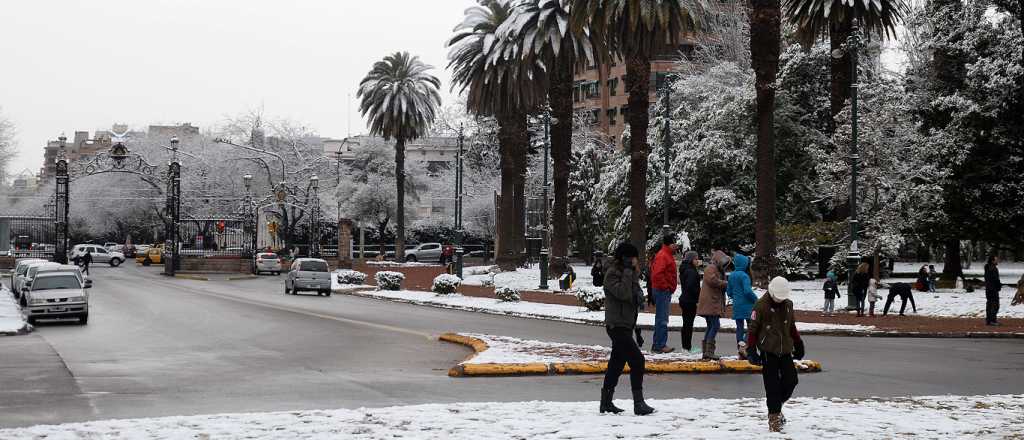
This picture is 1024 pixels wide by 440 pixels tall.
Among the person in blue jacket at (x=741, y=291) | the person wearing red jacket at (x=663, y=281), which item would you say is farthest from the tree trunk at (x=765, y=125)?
the person in blue jacket at (x=741, y=291)

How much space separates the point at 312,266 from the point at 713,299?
30.8 m

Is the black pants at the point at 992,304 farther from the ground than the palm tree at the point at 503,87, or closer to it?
closer to it

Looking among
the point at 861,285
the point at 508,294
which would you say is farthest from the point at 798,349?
the point at 508,294

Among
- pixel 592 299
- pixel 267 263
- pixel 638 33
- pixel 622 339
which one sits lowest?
pixel 592 299

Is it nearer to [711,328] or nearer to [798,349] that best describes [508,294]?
[711,328]

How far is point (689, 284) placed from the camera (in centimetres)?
1764

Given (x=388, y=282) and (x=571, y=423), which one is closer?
(x=571, y=423)

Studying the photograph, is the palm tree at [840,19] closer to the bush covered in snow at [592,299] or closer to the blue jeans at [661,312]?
the bush covered in snow at [592,299]

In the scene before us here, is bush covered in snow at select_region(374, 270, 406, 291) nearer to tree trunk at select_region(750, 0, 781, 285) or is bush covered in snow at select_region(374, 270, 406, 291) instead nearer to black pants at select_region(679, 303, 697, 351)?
tree trunk at select_region(750, 0, 781, 285)

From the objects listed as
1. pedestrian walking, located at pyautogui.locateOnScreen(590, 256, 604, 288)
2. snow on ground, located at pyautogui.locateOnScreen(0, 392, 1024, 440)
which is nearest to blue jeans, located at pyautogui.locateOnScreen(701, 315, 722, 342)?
snow on ground, located at pyautogui.locateOnScreen(0, 392, 1024, 440)

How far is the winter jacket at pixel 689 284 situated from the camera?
17425 mm

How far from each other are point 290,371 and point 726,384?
6.00 m

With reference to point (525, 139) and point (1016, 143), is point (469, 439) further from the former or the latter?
point (525, 139)

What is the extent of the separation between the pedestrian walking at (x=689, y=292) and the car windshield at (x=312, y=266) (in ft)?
96.7
